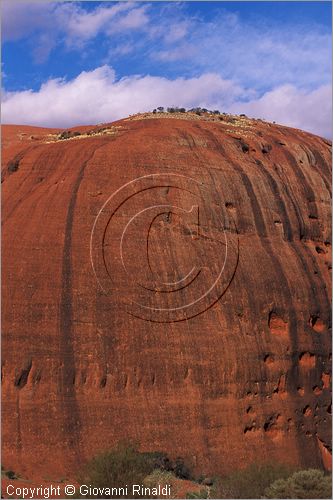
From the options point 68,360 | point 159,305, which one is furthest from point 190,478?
point 159,305

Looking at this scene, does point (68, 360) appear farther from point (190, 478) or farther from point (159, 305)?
point (190, 478)

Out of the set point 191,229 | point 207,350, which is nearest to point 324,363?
point 207,350

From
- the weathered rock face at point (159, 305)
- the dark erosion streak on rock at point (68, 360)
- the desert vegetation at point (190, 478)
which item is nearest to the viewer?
the desert vegetation at point (190, 478)

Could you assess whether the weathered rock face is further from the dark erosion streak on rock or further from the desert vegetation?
the desert vegetation

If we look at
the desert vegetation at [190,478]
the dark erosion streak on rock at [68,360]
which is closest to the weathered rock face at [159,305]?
the dark erosion streak on rock at [68,360]

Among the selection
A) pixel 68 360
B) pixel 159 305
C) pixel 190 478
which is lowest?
pixel 190 478

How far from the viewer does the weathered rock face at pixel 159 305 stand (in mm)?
27375

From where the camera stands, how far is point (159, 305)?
29.7 m

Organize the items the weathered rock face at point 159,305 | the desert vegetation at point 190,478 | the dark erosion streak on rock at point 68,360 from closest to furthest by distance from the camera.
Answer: the desert vegetation at point 190,478
the dark erosion streak on rock at point 68,360
the weathered rock face at point 159,305

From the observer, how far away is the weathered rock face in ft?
89.8

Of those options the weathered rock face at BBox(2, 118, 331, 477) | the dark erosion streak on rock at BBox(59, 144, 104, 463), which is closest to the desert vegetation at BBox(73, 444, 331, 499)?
the weathered rock face at BBox(2, 118, 331, 477)

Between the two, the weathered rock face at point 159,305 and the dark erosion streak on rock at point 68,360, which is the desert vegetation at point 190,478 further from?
the dark erosion streak on rock at point 68,360

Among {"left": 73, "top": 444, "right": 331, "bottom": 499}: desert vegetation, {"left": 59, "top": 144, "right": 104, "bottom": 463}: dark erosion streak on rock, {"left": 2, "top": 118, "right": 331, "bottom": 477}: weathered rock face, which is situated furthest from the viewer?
{"left": 2, "top": 118, "right": 331, "bottom": 477}: weathered rock face

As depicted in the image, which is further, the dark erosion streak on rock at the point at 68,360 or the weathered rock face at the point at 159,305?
the weathered rock face at the point at 159,305
